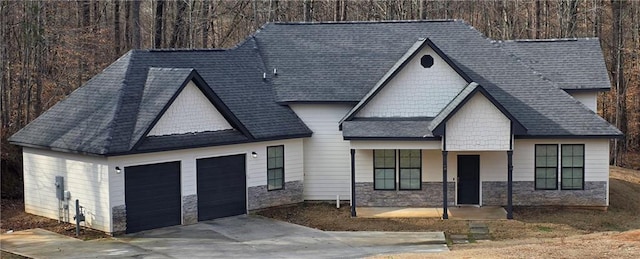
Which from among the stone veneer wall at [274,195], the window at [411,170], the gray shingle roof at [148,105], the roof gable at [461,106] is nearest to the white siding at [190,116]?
the gray shingle roof at [148,105]

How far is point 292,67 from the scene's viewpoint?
96.6 ft

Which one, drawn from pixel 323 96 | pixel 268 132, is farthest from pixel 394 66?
Result: pixel 268 132

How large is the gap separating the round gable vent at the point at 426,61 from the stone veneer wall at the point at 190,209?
8.44 meters

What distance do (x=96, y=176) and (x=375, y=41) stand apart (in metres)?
11.8

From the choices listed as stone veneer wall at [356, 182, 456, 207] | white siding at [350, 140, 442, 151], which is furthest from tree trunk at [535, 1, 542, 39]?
white siding at [350, 140, 442, 151]

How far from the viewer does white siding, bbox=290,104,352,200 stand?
92.0 feet

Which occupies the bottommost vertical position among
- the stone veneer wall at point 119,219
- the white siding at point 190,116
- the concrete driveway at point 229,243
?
the concrete driveway at point 229,243

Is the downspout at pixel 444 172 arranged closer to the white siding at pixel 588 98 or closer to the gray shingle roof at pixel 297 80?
the gray shingle roof at pixel 297 80

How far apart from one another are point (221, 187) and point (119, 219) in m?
3.71

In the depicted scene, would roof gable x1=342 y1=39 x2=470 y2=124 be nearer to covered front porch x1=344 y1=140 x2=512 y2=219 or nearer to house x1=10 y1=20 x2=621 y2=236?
house x1=10 y1=20 x2=621 y2=236

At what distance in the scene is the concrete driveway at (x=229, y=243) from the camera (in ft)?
68.9

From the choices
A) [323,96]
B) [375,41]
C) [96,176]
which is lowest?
[96,176]

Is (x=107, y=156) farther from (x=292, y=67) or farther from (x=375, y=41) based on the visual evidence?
(x=375, y=41)

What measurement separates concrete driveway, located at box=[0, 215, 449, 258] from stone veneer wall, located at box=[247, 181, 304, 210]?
188 cm
